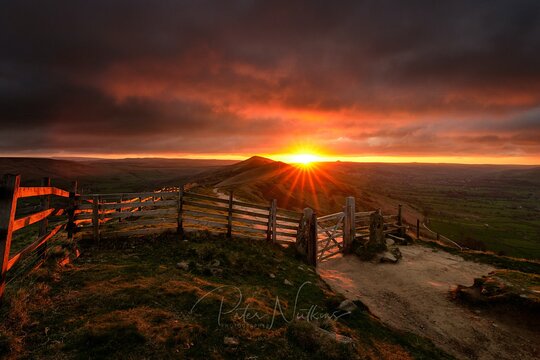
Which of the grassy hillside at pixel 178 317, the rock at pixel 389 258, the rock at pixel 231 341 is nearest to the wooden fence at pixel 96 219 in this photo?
the grassy hillside at pixel 178 317

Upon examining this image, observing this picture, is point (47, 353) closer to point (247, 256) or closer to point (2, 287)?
point (2, 287)

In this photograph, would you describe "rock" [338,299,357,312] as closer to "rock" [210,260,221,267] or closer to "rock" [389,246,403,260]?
"rock" [210,260,221,267]

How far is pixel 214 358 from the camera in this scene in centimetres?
452

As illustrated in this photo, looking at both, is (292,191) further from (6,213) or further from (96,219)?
(6,213)

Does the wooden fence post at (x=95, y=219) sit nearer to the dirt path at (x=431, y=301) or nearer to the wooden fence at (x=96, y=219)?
the wooden fence at (x=96, y=219)

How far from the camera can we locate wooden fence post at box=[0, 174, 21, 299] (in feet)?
16.7

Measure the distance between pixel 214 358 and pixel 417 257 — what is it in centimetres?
1454

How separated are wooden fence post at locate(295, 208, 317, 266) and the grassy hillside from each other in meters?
3.75

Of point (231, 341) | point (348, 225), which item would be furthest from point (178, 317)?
point (348, 225)

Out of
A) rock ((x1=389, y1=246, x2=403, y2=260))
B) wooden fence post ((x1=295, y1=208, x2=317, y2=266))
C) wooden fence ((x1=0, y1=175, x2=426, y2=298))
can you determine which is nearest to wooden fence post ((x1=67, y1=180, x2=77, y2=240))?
wooden fence ((x1=0, y1=175, x2=426, y2=298))

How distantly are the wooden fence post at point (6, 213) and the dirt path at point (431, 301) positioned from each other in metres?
9.61

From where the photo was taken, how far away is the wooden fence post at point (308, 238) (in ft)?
43.4

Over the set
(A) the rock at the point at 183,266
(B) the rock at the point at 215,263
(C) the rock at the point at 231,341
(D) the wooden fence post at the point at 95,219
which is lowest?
(B) the rock at the point at 215,263

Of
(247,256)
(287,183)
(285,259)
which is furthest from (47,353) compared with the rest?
(287,183)
